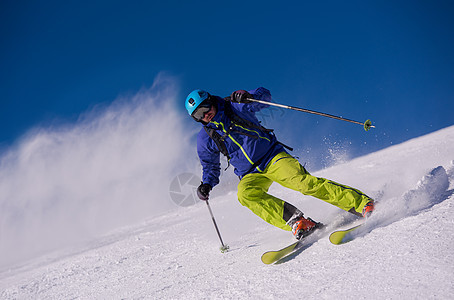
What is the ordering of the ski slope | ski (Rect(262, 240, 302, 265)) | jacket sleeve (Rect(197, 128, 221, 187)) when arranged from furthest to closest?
jacket sleeve (Rect(197, 128, 221, 187))
ski (Rect(262, 240, 302, 265))
the ski slope

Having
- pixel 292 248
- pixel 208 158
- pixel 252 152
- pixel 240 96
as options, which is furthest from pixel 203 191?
pixel 292 248

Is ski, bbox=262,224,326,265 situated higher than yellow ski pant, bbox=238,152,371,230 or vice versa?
yellow ski pant, bbox=238,152,371,230

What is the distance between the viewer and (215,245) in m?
6.13

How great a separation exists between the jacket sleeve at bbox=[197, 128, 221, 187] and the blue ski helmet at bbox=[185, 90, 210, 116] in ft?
1.51

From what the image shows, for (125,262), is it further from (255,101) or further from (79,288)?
(255,101)

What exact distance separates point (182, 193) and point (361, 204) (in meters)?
16.5

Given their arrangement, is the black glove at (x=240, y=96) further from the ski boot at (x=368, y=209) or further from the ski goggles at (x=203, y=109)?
the ski boot at (x=368, y=209)

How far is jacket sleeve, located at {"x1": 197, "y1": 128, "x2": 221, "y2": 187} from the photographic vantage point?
17.4 ft

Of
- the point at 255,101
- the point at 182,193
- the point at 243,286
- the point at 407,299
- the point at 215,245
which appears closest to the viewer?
the point at 407,299

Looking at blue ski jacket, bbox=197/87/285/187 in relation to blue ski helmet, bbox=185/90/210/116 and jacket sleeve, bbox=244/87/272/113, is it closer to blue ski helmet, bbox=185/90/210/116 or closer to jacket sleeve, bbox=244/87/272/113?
jacket sleeve, bbox=244/87/272/113

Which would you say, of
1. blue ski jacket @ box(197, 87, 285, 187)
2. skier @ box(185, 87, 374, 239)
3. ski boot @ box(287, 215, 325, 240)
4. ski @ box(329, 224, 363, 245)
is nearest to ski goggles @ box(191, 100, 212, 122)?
skier @ box(185, 87, 374, 239)

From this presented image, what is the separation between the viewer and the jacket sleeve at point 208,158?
530 cm

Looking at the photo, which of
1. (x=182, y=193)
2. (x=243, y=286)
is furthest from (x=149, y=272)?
(x=182, y=193)

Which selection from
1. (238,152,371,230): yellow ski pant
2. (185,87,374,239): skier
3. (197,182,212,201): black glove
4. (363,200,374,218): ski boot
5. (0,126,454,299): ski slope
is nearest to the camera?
(0,126,454,299): ski slope
